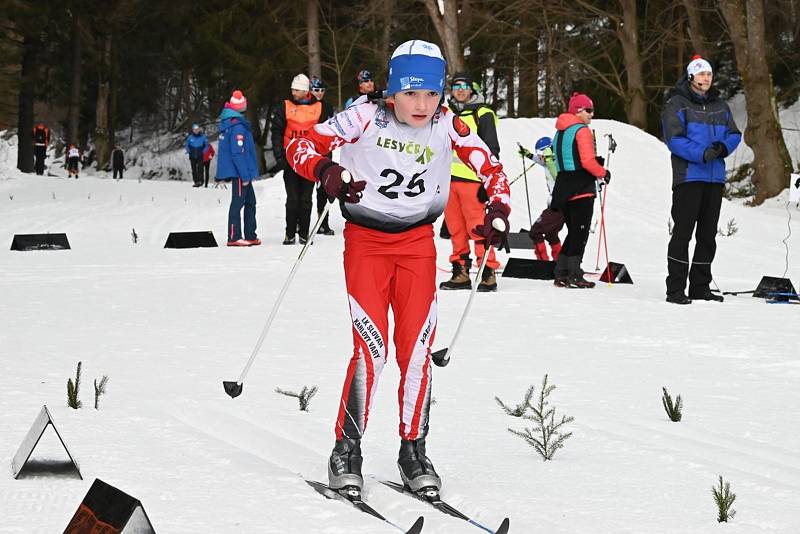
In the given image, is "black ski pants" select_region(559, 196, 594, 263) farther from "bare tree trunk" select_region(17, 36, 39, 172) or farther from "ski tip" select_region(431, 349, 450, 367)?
"bare tree trunk" select_region(17, 36, 39, 172)

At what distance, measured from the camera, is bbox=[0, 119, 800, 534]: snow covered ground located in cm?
393

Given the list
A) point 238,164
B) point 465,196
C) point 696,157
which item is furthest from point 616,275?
point 238,164

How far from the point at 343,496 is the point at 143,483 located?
718mm

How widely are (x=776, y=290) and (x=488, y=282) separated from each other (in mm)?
2559

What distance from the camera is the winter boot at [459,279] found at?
33.2 feet

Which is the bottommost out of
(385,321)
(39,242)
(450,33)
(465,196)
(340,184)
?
(39,242)

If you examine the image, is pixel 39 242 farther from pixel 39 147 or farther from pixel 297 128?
pixel 39 147

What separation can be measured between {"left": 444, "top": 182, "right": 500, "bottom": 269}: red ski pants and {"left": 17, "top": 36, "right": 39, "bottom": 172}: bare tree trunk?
32558 mm

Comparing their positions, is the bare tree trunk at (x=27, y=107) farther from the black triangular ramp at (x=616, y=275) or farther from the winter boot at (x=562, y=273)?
the winter boot at (x=562, y=273)

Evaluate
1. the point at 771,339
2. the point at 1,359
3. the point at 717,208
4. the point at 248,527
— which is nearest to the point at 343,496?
the point at 248,527

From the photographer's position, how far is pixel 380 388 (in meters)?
6.02

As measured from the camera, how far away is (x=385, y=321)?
14.3 ft

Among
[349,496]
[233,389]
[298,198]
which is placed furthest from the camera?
[298,198]

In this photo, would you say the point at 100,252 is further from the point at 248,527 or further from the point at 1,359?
the point at 248,527
